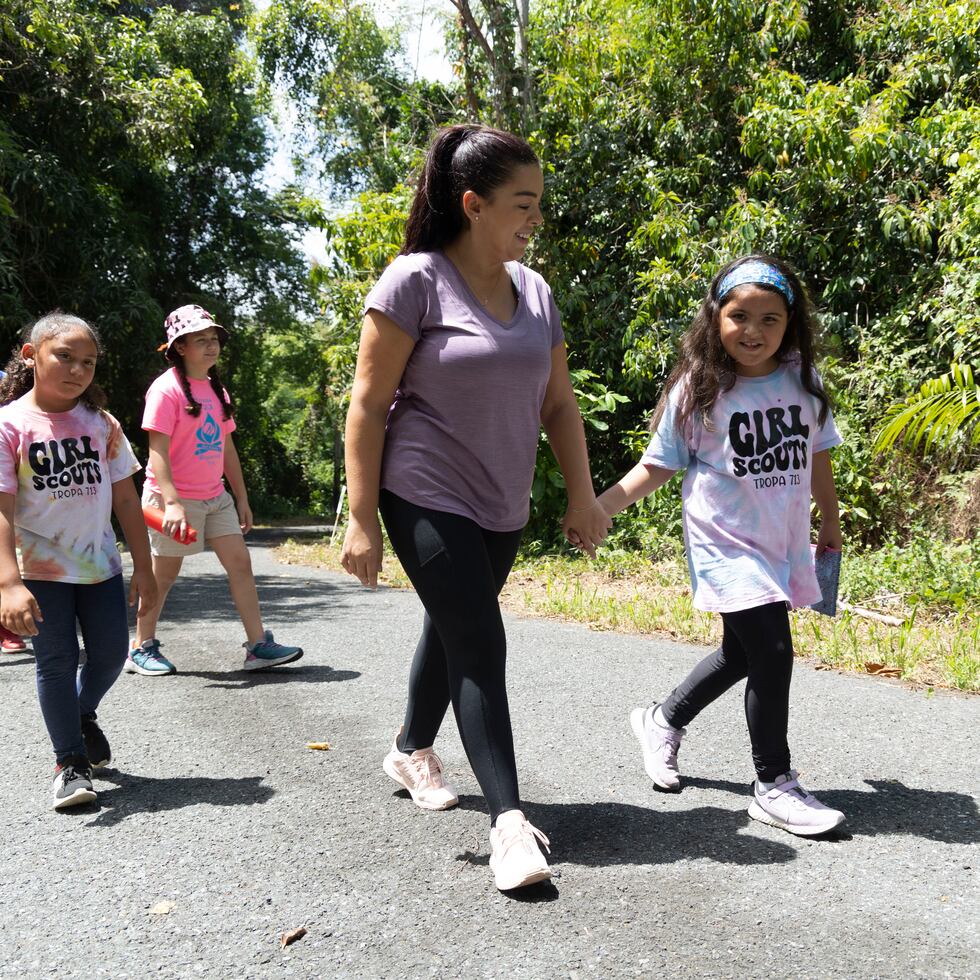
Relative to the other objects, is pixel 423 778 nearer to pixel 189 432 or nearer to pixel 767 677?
pixel 767 677

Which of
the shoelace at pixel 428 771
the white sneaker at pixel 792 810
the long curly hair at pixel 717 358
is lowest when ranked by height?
the white sneaker at pixel 792 810

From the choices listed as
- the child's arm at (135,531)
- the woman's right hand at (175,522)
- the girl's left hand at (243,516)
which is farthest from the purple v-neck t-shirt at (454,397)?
the girl's left hand at (243,516)

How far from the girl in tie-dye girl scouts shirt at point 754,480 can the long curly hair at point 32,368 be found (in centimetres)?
190

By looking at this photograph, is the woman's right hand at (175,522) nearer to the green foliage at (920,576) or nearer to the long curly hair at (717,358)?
the long curly hair at (717,358)

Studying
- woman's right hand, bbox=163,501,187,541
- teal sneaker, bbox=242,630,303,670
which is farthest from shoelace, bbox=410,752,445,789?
teal sneaker, bbox=242,630,303,670

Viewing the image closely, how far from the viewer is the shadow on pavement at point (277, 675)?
534cm

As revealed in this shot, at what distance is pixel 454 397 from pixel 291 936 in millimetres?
1441

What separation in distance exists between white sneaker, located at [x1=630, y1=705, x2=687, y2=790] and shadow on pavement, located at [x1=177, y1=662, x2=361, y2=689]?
2.10m

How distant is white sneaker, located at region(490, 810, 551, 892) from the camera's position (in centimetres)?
261

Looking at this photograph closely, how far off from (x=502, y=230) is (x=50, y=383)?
171 cm

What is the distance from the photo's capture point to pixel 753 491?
3.27 m

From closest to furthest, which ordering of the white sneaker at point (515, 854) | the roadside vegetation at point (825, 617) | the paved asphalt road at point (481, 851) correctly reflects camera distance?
1. the paved asphalt road at point (481, 851)
2. the white sneaker at point (515, 854)
3. the roadside vegetation at point (825, 617)

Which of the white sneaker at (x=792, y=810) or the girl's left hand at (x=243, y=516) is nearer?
the white sneaker at (x=792, y=810)

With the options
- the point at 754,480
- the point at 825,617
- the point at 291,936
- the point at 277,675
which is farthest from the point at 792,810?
the point at 825,617
